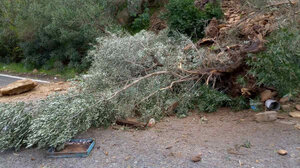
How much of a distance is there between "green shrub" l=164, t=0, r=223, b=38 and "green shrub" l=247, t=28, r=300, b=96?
3.19 metres

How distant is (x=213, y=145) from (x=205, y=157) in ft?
1.27

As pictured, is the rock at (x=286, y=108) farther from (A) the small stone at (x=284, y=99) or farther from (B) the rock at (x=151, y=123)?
(B) the rock at (x=151, y=123)

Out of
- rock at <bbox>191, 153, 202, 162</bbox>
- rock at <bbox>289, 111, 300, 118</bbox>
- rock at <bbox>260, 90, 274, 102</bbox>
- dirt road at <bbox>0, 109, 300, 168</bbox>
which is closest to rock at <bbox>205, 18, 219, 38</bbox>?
rock at <bbox>260, 90, 274, 102</bbox>

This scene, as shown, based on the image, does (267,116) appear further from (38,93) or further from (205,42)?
(38,93)

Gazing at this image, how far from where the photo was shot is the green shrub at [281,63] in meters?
4.34

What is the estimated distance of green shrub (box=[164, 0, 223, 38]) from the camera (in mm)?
7793

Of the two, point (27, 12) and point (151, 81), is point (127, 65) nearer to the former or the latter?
point (151, 81)

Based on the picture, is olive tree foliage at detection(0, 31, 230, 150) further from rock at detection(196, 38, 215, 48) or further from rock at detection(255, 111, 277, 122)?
rock at detection(255, 111, 277, 122)

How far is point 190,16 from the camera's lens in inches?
310

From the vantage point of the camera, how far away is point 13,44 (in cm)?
1279

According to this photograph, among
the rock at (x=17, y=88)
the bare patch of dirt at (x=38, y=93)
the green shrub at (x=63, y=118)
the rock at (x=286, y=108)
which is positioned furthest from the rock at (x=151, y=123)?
the rock at (x=17, y=88)

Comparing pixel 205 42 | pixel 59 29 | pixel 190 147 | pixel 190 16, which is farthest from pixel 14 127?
pixel 59 29

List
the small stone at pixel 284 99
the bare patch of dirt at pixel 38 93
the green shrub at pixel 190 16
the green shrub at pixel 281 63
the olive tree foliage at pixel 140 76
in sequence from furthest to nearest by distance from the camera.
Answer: the green shrub at pixel 190 16
the bare patch of dirt at pixel 38 93
the olive tree foliage at pixel 140 76
the small stone at pixel 284 99
the green shrub at pixel 281 63

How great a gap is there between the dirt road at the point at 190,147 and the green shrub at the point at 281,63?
1.91ft
